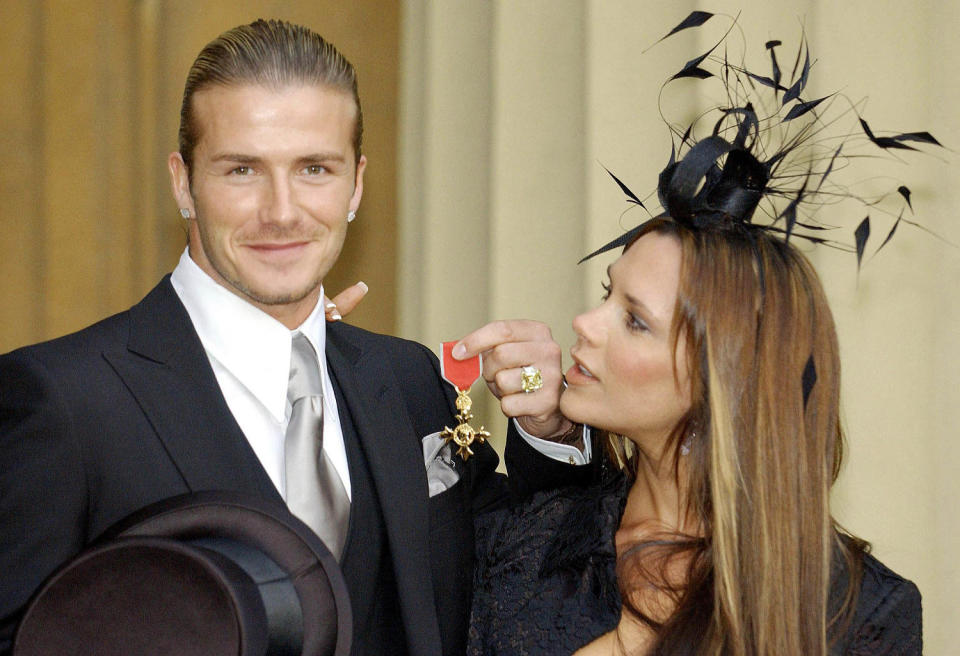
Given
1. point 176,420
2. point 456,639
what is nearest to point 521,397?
point 456,639

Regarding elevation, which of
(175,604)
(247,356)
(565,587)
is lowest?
(565,587)

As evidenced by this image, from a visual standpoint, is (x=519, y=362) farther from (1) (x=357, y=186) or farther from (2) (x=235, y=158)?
(2) (x=235, y=158)

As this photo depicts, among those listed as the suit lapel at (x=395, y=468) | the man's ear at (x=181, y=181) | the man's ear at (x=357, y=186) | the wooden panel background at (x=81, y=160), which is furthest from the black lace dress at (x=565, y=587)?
the wooden panel background at (x=81, y=160)

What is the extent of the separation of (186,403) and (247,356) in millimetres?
116

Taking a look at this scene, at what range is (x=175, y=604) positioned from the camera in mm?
798

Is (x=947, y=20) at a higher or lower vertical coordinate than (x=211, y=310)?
higher

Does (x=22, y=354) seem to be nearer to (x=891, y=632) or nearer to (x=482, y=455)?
(x=482, y=455)

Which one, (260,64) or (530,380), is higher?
(260,64)

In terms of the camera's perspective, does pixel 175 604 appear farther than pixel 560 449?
No

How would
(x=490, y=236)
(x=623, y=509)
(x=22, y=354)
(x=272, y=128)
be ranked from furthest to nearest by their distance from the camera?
(x=490, y=236) → (x=623, y=509) → (x=272, y=128) → (x=22, y=354)

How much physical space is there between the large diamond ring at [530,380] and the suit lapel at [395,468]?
0.18m

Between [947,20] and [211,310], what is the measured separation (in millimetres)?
1357

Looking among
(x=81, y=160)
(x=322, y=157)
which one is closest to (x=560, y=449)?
(x=322, y=157)

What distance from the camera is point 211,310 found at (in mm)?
1319
